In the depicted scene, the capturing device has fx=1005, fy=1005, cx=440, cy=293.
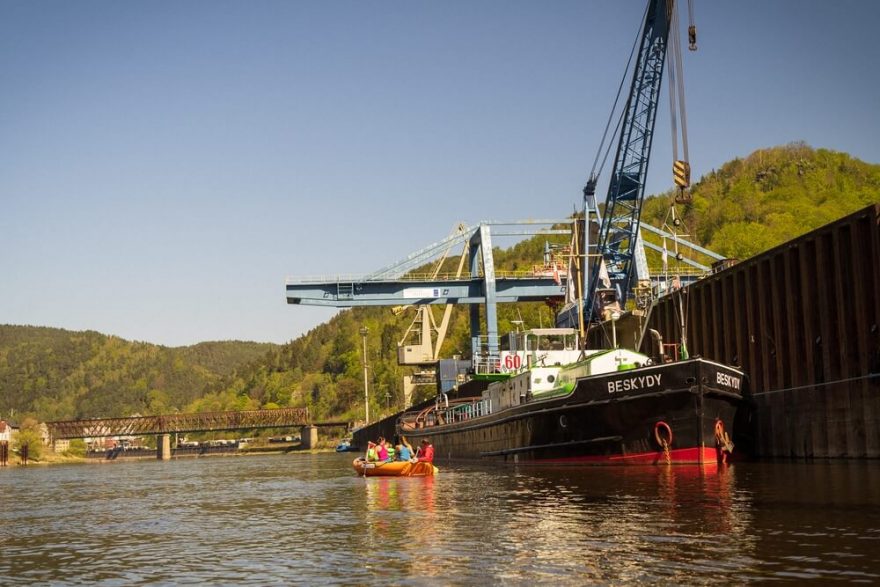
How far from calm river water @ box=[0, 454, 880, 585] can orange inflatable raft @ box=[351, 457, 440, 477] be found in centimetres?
748

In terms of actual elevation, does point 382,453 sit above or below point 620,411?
below

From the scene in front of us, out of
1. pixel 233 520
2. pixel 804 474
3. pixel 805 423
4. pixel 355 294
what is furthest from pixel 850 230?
pixel 355 294

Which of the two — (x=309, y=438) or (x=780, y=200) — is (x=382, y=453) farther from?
(x=309, y=438)

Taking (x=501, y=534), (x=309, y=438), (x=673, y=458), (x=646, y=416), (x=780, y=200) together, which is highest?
(x=780, y=200)

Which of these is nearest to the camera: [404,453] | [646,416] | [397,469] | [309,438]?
[646,416]

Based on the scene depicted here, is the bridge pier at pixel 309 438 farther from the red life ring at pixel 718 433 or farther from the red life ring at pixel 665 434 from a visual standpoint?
the red life ring at pixel 718 433

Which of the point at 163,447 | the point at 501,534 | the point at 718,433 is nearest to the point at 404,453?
the point at 718,433

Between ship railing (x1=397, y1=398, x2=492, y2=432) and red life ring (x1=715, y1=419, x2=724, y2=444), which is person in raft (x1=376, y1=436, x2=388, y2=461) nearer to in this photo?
ship railing (x1=397, y1=398, x2=492, y2=432)

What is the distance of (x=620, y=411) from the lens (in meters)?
39.2

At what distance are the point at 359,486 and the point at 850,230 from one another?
21.8 m

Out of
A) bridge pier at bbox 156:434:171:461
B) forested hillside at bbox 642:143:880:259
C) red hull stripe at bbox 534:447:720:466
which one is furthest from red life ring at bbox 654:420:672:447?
bridge pier at bbox 156:434:171:461

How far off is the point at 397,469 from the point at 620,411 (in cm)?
1140

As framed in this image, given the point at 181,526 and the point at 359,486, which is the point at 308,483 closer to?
the point at 359,486

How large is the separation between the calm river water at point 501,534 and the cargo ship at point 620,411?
1613mm
